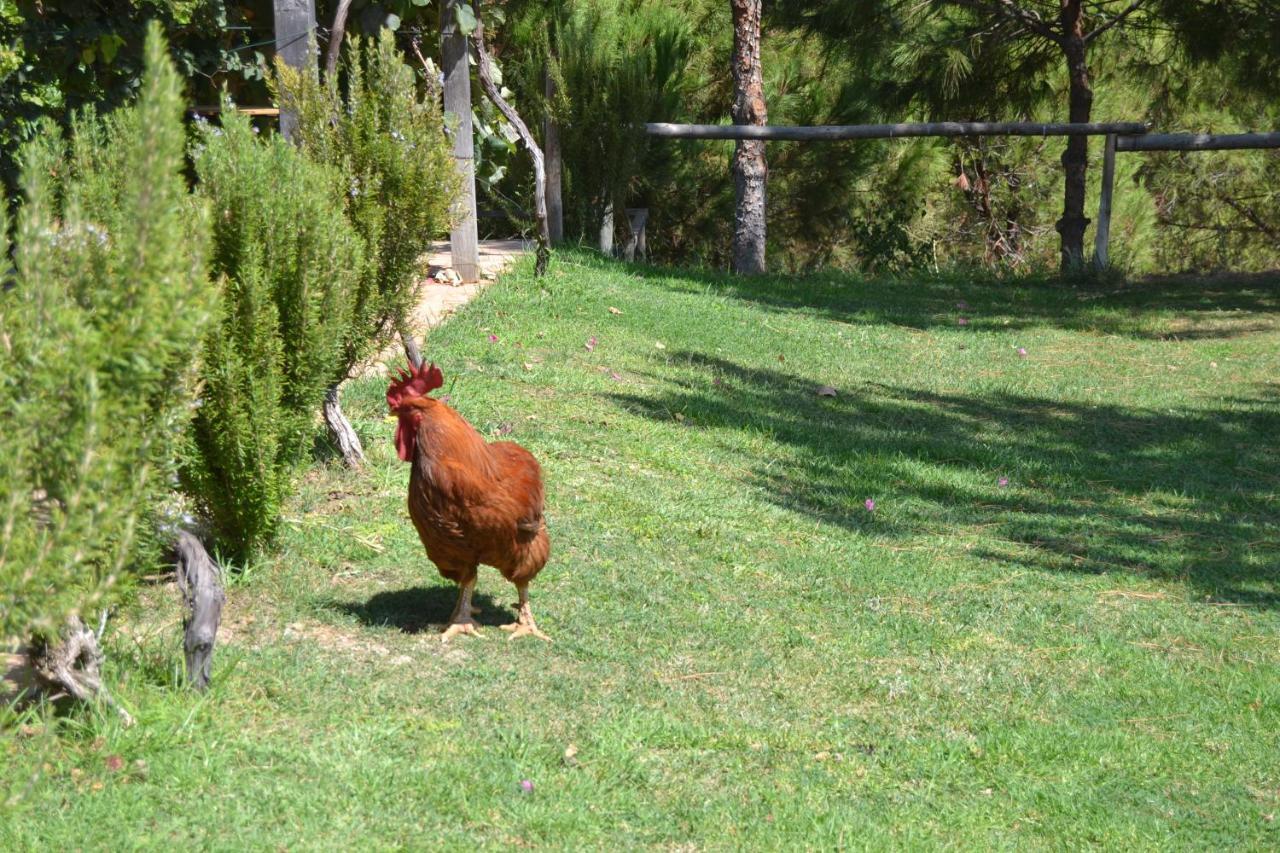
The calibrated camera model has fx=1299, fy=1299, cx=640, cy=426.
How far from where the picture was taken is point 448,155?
6734 mm

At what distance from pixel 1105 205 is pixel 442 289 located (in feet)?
25.9

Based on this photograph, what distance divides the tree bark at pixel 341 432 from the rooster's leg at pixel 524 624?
1724 millimetres

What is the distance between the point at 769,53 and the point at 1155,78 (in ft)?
16.3

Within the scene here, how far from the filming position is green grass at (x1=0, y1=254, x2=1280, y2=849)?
12.1 feet

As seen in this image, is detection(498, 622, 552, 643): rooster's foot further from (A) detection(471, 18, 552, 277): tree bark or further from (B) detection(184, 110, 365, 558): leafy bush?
(A) detection(471, 18, 552, 277): tree bark

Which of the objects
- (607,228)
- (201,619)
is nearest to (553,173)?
(607,228)

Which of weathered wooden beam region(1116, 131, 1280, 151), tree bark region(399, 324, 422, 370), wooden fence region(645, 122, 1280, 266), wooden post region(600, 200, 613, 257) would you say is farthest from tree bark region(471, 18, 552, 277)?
weathered wooden beam region(1116, 131, 1280, 151)

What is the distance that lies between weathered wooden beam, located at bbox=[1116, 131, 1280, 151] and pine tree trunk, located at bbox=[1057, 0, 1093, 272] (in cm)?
78

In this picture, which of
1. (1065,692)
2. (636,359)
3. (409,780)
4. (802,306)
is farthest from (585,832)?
(802,306)

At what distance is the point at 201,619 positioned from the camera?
394 centimetres

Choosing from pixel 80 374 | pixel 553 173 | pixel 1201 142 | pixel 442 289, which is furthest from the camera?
pixel 1201 142

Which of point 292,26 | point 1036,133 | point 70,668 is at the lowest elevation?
point 70,668

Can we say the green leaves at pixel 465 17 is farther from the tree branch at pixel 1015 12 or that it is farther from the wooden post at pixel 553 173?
the tree branch at pixel 1015 12

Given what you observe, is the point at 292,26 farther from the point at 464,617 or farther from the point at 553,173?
the point at 553,173
